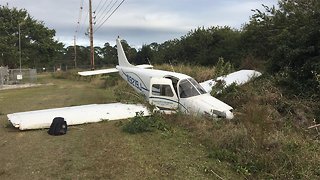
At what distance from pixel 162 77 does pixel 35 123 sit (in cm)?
563

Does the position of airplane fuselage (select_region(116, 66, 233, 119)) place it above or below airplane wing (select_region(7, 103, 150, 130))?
above

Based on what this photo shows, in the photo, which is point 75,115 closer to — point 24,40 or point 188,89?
point 188,89

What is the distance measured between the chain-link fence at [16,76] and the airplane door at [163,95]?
25.3 metres

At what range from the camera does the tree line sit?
15578 mm

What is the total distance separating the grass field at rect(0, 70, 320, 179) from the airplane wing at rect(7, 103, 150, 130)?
35 cm

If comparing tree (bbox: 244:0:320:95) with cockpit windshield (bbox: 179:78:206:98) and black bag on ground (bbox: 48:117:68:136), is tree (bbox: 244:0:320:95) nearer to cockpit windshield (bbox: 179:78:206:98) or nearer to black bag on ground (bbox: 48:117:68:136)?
cockpit windshield (bbox: 179:78:206:98)

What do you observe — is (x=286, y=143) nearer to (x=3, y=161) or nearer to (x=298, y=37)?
(x=3, y=161)

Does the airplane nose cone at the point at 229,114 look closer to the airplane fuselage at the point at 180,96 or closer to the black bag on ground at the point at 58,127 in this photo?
the airplane fuselage at the point at 180,96

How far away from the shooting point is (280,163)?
6805mm

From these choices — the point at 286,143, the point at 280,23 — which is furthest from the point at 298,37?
the point at 286,143

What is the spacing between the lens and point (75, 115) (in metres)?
12.3

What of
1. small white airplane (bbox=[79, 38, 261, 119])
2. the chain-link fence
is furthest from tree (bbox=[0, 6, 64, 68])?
small white airplane (bbox=[79, 38, 261, 119])

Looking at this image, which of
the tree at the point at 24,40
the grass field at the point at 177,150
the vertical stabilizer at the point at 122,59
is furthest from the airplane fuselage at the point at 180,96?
the tree at the point at 24,40

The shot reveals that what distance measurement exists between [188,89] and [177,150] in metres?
5.40
